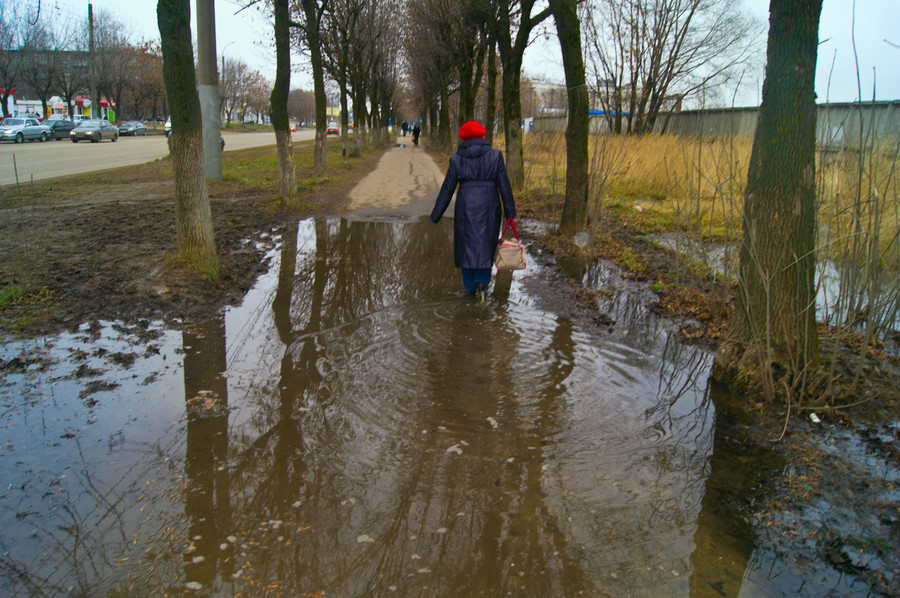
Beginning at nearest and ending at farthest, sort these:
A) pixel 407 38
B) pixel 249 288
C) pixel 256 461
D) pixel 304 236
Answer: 1. pixel 256 461
2. pixel 249 288
3. pixel 304 236
4. pixel 407 38

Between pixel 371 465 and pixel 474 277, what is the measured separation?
3.73m

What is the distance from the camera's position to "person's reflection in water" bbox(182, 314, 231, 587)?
276cm

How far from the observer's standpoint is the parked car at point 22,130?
35963 mm

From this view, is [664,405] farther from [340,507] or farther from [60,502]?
[60,502]

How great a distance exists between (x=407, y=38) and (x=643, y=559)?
1347 inches

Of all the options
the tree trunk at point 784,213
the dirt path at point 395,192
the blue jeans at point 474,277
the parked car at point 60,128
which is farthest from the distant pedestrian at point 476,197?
the parked car at point 60,128

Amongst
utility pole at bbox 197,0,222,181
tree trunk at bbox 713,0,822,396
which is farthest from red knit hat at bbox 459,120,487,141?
utility pole at bbox 197,0,222,181

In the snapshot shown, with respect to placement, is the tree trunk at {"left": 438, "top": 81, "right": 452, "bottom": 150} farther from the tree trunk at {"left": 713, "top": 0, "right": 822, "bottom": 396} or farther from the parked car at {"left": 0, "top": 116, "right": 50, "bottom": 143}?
the tree trunk at {"left": 713, "top": 0, "right": 822, "bottom": 396}

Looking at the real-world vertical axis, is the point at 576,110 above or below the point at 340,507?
above

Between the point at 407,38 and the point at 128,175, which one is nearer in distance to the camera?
the point at 128,175

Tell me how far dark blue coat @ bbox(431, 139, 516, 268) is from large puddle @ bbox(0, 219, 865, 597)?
1039mm

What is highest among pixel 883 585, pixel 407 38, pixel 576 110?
pixel 407 38

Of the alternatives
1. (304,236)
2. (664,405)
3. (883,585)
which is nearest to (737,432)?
(664,405)

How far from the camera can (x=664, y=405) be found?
174 inches
